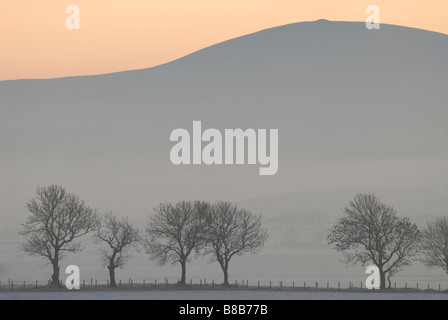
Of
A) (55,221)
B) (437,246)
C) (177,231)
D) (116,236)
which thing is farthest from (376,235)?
(55,221)

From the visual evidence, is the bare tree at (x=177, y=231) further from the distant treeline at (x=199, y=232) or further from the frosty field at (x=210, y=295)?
the frosty field at (x=210, y=295)

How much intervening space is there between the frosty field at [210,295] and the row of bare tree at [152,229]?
14.5 m

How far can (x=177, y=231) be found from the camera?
468 ft

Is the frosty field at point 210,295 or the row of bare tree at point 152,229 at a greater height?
the row of bare tree at point 152,229

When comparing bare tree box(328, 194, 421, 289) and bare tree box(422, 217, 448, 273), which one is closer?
bare tree box(328, 194, 421, 289)

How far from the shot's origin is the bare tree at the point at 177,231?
13950 cm

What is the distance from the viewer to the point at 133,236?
139m

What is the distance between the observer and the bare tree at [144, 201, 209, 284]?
139500 mm

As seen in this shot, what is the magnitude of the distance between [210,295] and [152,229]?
30670mm

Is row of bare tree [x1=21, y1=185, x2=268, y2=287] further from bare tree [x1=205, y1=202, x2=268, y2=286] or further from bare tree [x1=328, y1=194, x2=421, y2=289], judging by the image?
bare tree [x1=328, y1=194, x2=421, y2=289]
